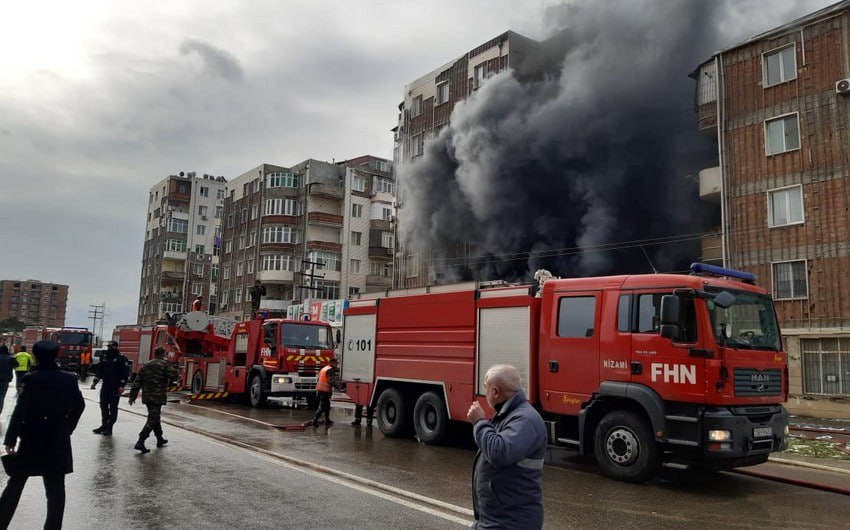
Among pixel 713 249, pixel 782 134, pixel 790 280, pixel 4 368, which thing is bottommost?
pixel 4 368

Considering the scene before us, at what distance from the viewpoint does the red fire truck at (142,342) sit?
2241cm

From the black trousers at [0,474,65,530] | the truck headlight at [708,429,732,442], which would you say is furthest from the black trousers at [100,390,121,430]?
the truck headlight at [708,429,732,442]

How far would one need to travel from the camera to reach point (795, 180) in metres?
20.4

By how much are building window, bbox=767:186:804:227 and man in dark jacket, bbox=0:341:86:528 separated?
21500 mm

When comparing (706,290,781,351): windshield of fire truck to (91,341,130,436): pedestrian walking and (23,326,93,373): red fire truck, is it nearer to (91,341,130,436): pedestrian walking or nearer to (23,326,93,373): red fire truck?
(91,341,130,436): pedestrian walking

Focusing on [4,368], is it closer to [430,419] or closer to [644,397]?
[430,419]

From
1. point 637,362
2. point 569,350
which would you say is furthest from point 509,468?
point 569,350

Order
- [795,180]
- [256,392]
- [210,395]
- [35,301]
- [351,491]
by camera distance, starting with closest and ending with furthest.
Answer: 1. [351,491]
2. [256,392]
3. [210,395]
4. [795,180]
5. [35,301]

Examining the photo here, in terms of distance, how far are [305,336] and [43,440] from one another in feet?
41.7

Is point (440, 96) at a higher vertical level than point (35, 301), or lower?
A: higher

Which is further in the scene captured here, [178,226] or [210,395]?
[178,226]

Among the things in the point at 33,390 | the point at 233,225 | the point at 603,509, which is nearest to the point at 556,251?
the point at 603,509

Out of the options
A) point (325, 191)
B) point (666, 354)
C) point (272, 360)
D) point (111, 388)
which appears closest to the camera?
point (666, 354)

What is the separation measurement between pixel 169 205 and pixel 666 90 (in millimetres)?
64099
